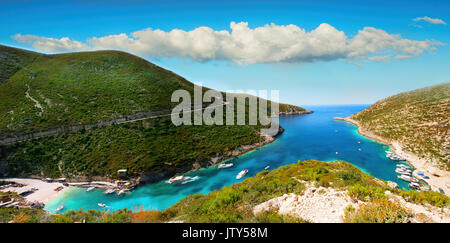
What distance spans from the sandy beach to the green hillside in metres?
1.74

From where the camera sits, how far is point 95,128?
1594 inches

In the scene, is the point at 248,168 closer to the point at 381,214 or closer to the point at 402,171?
the point at 402,171

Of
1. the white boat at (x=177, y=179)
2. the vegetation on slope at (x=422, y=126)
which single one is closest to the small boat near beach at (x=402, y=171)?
the vegetation on slope at (x=422, y=126)

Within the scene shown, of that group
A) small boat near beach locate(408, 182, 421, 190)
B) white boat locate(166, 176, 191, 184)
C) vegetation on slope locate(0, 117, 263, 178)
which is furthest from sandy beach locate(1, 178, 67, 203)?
small boat near beach locate(408, 182, 421, 190)

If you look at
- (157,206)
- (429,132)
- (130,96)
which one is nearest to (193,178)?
(157,206)

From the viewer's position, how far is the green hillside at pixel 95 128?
109 ft

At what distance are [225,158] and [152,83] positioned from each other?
4103cm

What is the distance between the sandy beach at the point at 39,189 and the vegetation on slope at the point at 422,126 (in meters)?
70.6

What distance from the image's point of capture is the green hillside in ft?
109

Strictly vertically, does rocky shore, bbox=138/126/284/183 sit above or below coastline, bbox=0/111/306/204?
above

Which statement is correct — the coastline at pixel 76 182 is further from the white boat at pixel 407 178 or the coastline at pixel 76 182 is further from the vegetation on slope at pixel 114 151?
the white boat at pixel 407 178

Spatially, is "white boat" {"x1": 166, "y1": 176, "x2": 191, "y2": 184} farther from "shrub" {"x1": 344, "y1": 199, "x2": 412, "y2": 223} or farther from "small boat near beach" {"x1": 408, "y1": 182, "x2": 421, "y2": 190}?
"small boat near beach" {"x1": 408, "y1": 182, "x2": 421, "y2": 190}

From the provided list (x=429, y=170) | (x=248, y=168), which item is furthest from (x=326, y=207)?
(x=429, y=170)
